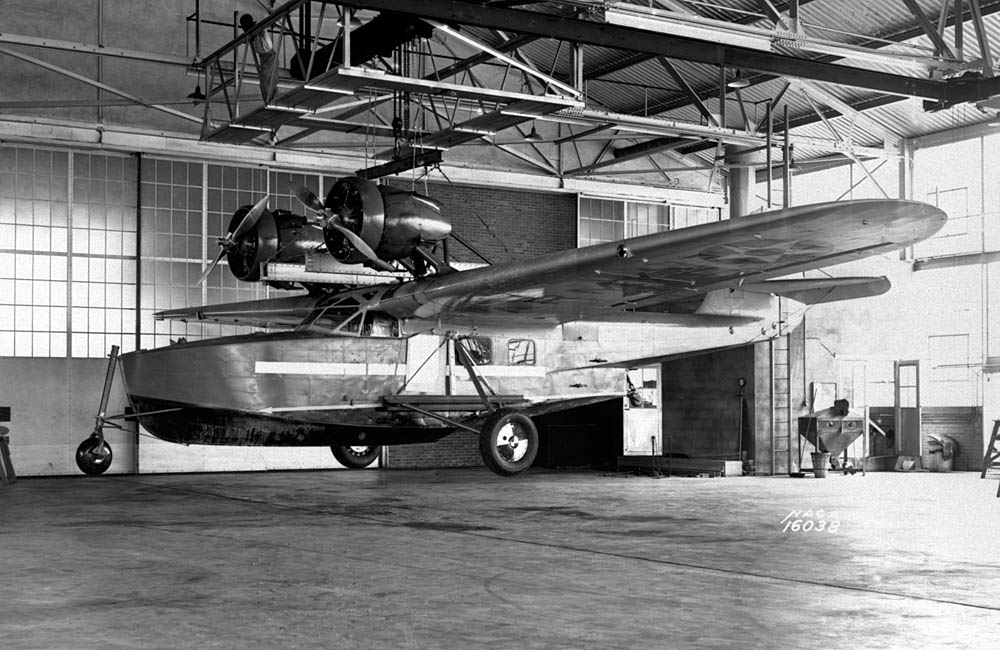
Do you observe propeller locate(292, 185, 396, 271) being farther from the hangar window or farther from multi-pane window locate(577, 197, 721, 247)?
the hangar window

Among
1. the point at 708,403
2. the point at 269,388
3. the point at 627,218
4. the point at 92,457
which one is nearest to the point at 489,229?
the point at 627,218

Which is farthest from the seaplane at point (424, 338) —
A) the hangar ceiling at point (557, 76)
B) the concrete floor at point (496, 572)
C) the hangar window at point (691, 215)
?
the hangar window at point (691, 215)

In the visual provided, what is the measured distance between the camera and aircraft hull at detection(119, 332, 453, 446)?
1423 centimetres

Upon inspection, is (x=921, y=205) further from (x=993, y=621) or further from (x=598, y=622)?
(x=598, y=622)

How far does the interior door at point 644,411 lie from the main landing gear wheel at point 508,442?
8344 mm

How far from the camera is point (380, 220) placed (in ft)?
48.7

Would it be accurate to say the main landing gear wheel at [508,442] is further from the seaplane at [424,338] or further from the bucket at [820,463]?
the bucket at [820,463]

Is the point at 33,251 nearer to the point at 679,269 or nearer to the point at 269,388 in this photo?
the point at 269,388

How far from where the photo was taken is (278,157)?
22406 mm

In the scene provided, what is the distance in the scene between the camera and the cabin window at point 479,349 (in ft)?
52.9

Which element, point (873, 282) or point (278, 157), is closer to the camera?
point (873, 282)

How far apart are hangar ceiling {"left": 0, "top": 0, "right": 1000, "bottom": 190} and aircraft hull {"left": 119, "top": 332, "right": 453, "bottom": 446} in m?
3.13

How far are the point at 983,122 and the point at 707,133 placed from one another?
7.29m

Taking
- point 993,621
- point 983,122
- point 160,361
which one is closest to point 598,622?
A: point 993,621
